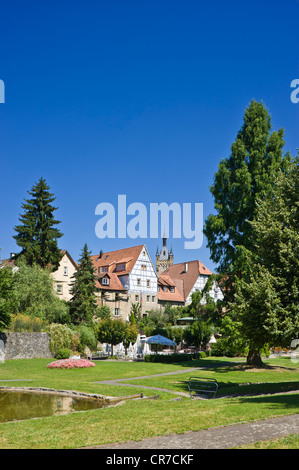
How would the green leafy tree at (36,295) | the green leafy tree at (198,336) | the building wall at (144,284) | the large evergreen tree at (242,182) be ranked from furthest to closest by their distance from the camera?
the building wall at (144,284) → the green leafy tree at (198,336) → the green leafy tree at (36,295) → the large evergreen tree at (242,182)

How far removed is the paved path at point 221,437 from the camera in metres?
7.69

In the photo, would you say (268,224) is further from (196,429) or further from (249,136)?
(249,136)

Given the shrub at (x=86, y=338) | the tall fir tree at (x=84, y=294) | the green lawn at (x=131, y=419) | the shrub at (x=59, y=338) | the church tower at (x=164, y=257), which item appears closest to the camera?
the green lawn at (x=131, y=419)

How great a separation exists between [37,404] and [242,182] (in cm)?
2341

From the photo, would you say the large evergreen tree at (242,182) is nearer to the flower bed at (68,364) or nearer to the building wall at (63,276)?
the flower bed at (68,364)

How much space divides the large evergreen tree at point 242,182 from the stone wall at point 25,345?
1597 cm

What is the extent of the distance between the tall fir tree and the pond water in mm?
31377

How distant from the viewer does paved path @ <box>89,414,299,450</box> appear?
7.69 metres

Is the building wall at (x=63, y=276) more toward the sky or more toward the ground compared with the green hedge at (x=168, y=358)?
more toward the sky

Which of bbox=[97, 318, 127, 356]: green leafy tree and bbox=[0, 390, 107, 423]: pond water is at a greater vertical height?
bbox=[97, 318, 127, 356]: green leafy tree

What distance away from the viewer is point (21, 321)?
37.5 m

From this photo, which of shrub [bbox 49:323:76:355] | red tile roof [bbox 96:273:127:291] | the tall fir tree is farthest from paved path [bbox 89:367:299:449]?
red tile roof [bbox 96:273:127:291]

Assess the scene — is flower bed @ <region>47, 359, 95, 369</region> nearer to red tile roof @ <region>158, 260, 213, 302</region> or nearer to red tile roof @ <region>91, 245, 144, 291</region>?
red tile roof @ <region>91, 245, 144, 291</region>

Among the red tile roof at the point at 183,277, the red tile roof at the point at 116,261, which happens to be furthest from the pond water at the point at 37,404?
the red tile roof at the point at 183,277
